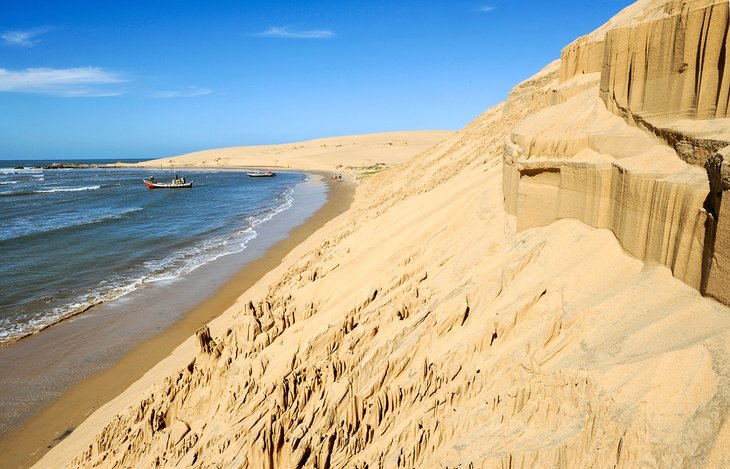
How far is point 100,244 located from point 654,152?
76.0ft

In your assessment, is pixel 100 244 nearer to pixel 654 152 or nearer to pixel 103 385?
pixel 103 385

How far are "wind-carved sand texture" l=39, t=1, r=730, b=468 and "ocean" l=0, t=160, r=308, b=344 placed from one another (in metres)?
8.10

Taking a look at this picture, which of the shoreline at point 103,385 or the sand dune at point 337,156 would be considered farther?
the sand dune at point 337,156

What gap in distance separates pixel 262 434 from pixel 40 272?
54.8 ft

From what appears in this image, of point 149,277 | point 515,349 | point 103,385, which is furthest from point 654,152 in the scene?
point 149,277

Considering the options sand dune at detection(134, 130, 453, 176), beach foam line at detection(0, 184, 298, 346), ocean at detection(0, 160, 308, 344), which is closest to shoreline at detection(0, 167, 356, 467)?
beach foam line at detection(0, 184, 298, 346)

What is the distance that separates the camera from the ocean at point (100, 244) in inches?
581

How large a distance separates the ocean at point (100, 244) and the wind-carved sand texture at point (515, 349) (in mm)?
8099

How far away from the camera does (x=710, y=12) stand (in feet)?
13.7

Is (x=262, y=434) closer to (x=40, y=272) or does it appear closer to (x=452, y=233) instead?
(x=452, y=233)

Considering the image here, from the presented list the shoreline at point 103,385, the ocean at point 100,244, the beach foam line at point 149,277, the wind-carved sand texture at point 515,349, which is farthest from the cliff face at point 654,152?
the ocean at point 100,244

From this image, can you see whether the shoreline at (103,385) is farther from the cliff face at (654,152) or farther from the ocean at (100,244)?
the cliff face at (654,152)

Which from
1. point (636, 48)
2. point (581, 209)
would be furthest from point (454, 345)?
point (636, 48)

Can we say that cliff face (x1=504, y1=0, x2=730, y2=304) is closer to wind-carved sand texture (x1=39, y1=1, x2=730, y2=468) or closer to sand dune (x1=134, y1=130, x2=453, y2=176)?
wind-carved sand texture (x1=39, y1=1, x2=730, y2=468)
